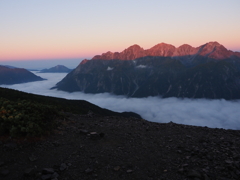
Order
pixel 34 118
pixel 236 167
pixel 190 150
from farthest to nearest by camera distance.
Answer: pixel 34 118 < pixel 190 150 < pixel 236 167

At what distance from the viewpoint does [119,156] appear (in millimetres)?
11125

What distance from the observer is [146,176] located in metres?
9.02

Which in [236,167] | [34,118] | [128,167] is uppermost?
[34,118]

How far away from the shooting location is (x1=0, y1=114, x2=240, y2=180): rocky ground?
8.96 metres

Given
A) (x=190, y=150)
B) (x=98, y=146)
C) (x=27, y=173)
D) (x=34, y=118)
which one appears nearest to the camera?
(x=27, y=173)

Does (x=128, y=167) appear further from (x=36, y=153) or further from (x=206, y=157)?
(x=36, y=153)

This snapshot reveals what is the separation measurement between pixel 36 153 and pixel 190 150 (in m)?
10.9

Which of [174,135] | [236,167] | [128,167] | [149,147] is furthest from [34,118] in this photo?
[236,167]

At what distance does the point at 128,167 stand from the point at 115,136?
488 centimetres

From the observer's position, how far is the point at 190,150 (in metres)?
11.7

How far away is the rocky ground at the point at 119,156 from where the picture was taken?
353 inches

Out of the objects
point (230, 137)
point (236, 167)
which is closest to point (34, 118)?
point (236, 167)

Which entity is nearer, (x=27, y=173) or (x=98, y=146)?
(x=27, y=173)

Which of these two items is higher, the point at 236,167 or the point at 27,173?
the point at 236,167
